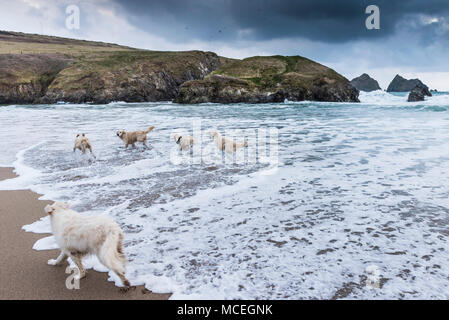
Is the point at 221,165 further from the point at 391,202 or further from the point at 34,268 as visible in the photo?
the point at 34,268

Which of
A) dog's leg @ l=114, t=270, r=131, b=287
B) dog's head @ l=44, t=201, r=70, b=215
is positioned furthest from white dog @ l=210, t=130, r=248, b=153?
dog's leg @ l=114, t=270, r=131, b=287

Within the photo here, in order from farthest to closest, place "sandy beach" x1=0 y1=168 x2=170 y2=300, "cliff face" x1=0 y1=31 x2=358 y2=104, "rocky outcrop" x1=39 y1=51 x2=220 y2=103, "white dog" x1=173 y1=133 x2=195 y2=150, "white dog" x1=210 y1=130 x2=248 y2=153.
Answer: "rocky outcrop" x1=39 y1=51 x2=220 y2=103, "cliff face" x1=0 y1=31 x2=358 y2=104, "white dog" x1=173 y1=133 x2=195 y2=150, "white dog" x1=210 y1=130 x2=248 y2=153, "sandy beach" x1=0 y1=168 x2=170 y2=300

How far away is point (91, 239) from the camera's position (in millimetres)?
3584

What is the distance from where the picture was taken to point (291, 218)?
5.69 m

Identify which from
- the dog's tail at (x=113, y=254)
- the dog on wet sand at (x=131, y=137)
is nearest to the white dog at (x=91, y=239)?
the dog's tail at (x=113, y=254)

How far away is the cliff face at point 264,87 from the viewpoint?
66.1m

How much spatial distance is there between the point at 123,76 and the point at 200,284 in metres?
82.2

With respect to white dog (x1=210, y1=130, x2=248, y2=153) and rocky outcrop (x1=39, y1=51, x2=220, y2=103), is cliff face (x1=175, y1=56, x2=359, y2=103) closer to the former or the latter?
rocky outcrop (x1=39, y1=51, x2=220, y2=103)

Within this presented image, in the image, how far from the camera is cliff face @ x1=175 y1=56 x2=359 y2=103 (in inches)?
2603

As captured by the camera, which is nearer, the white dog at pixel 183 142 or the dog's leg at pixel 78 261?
the dog's leg at pixel 78 261

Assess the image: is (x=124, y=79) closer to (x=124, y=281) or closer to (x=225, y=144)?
(x=225, y=144)

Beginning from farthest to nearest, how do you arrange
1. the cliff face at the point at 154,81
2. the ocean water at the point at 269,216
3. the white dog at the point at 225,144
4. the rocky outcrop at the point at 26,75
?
the rocky outcrop at the point at 26,75
the cliff face at the point at 154,81
the white dog at the point at 225,144
the ocean water at the point at 269,216

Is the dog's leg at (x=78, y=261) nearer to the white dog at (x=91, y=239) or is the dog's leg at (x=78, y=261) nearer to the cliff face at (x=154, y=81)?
the white dog at (x=91, y=239)
